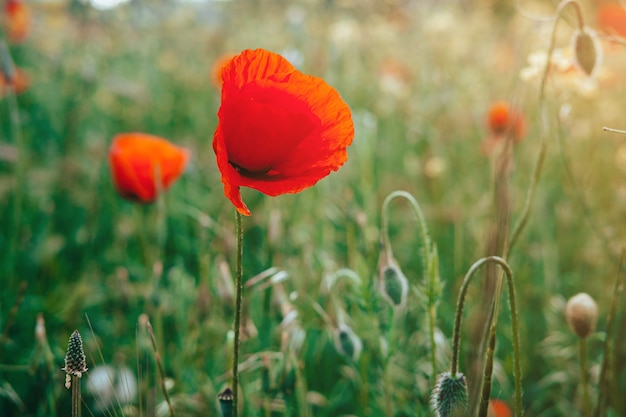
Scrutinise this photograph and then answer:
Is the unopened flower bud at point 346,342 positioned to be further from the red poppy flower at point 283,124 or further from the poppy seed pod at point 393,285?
the red poppy flower at point 283,124

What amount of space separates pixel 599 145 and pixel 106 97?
9.04 feet

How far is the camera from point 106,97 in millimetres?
3727

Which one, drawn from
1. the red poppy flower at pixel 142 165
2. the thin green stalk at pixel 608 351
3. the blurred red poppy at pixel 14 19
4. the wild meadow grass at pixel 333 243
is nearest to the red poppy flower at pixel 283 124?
the wild meadow grass at pixel 333 243

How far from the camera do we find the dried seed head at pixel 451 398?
2.36 feet

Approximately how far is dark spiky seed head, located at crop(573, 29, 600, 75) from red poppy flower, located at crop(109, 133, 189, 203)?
0.96 m

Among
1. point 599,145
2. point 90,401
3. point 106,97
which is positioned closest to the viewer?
point 90,401

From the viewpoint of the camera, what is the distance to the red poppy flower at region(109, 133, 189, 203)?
154 cm

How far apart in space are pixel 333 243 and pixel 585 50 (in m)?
1.11

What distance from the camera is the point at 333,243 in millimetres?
2043

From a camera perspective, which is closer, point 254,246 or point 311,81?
point 311,81

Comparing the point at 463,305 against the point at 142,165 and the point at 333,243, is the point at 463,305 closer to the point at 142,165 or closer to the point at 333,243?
the point at 142,165

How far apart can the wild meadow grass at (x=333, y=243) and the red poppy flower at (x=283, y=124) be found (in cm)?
22

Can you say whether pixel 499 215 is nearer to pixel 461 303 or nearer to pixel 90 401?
pixel 461 303

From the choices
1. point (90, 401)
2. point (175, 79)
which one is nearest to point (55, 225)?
point (90, 401)
